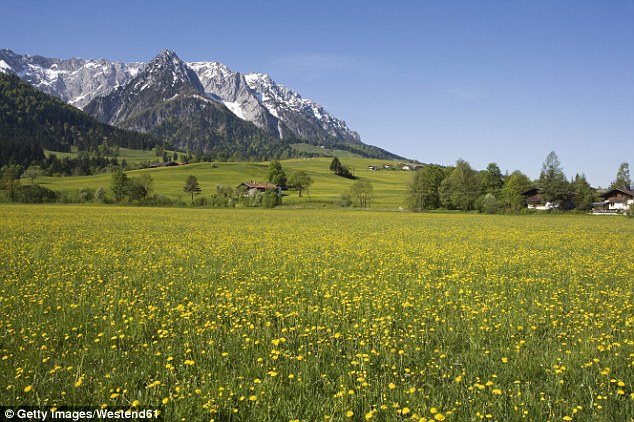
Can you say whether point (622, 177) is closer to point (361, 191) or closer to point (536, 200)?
point (536, 200)

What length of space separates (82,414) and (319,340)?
387 centimetres

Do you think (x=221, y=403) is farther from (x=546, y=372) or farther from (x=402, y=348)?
(x=546, y=372)

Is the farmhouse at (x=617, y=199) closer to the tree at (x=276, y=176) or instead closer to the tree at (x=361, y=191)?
the tree at (x=361, y=191)

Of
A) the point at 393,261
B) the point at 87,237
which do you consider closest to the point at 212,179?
the point at 87,237

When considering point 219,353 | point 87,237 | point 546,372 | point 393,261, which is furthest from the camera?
point 87,237

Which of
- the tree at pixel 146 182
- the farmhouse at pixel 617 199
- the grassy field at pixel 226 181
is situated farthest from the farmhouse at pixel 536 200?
the tree at pixel 146 182

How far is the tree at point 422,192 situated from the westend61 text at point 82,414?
3624 inches

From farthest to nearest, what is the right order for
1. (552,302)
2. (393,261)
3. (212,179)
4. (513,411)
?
(212,179) → (393,261) → (552,302) → (513,411)

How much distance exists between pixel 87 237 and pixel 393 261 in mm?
18744

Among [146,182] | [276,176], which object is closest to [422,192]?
[276,176]

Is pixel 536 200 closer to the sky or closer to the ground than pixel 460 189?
closer to the ground

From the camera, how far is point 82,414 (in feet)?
16.4

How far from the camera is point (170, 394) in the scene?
530 cm

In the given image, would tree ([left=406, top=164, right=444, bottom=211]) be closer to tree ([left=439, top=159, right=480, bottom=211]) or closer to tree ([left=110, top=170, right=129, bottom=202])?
tree ([left=439, top=159, right=480, bottom=211])
